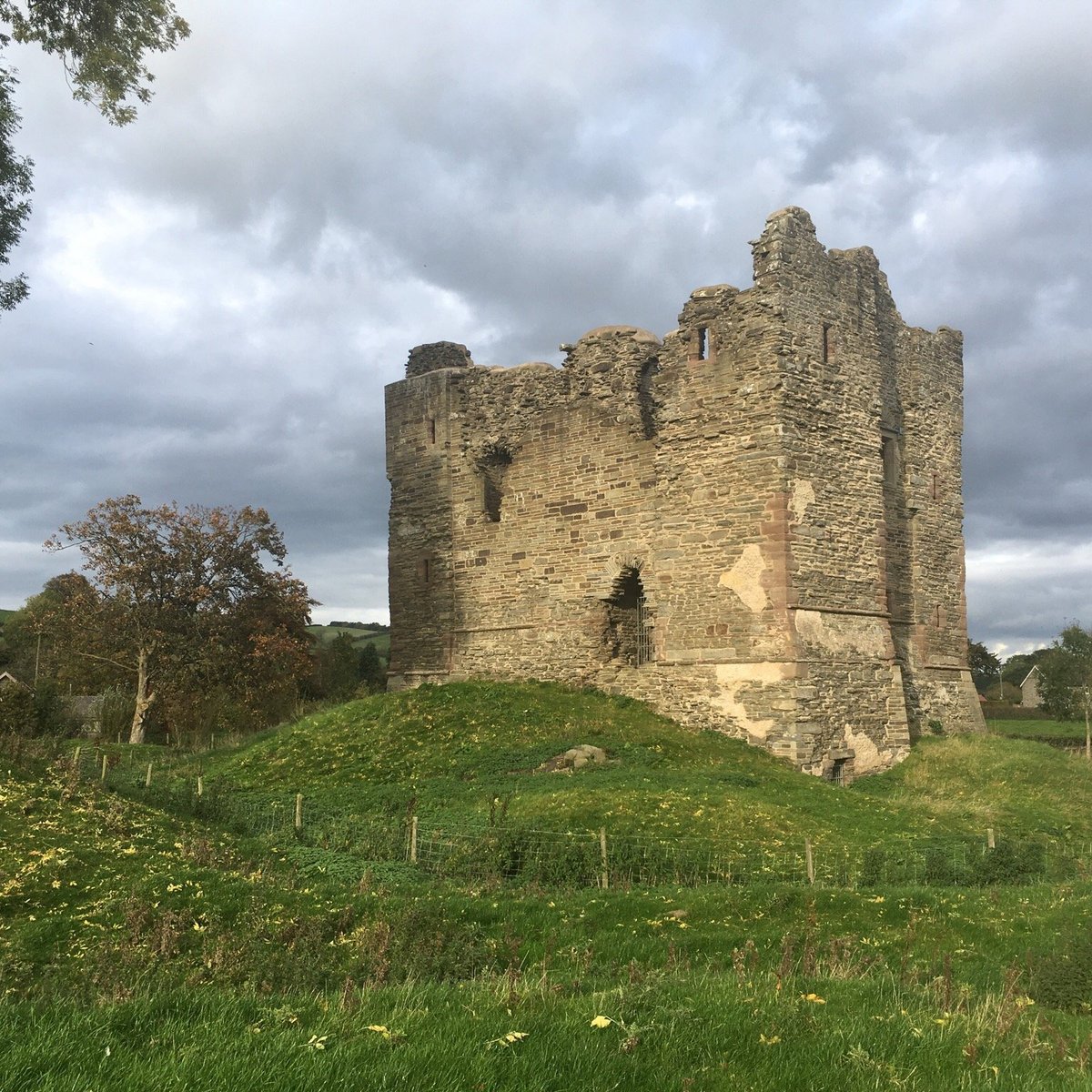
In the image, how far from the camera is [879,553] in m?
20.9

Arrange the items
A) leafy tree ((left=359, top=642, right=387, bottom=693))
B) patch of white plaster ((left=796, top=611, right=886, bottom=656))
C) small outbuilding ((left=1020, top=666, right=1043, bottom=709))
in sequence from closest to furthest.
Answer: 1. patch of white plaster ((left=796, top=611, right=886, bottom=656))
2. leafy tree ((left=359, top=642, right=387, bottom=693))
3. small outbuilding ((left=1020, top=666, right=1043, bottom=709))

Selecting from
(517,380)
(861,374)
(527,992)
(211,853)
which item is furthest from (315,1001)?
(517,380)

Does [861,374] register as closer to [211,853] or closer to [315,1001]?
[211,853]

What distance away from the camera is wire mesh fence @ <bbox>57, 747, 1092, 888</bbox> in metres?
10.7

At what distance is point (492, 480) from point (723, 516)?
688 centimetres

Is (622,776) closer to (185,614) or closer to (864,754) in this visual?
(864,754)

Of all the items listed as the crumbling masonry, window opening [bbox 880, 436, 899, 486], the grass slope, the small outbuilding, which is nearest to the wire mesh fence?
the grass slope

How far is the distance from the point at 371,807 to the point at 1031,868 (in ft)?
28.4

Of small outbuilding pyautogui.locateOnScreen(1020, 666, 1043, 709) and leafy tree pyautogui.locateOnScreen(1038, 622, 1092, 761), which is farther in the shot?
small outbuilding pyautogui.locateOnScreen(1020, 666, 1043, 709)

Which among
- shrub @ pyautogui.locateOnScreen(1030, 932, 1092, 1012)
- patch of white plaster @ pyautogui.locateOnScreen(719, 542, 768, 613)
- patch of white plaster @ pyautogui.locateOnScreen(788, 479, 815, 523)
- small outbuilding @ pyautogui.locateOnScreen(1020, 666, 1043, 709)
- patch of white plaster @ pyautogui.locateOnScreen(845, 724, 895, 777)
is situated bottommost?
shrub @ pyautogui.locateOnScreen(1030, 932, 1092, 1012)

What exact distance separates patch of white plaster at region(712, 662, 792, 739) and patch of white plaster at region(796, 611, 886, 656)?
895 millimetres

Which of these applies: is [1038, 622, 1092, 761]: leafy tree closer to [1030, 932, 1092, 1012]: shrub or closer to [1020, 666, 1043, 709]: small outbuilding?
[1020, 666, 1043, 709]: small outbuilding

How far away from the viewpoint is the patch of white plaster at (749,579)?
63.1 ft

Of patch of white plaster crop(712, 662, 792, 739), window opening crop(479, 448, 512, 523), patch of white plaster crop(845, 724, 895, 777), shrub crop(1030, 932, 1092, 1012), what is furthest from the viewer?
window opening crop(479, 448, 512, 523)
